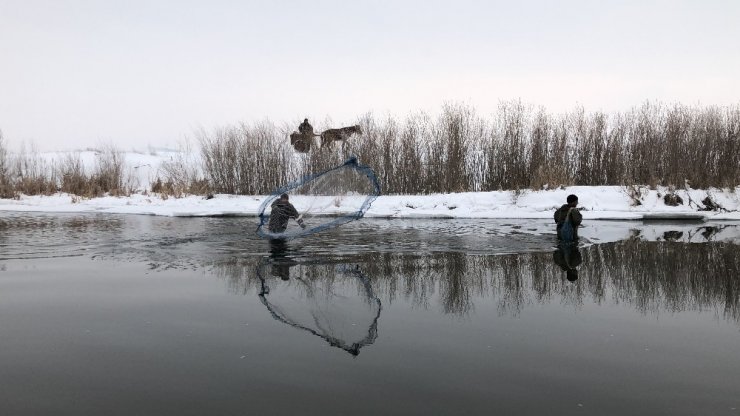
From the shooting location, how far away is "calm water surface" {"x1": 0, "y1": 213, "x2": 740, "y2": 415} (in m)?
3.62

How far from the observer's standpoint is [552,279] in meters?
7.73

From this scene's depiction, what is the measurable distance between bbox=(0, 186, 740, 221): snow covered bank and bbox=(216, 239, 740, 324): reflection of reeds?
7763 millimetres

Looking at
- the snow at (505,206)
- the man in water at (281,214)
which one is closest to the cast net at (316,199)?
the man in water at (281,214)

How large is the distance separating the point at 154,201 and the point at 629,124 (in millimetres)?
24130

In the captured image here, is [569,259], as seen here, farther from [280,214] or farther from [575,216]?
[280,214]

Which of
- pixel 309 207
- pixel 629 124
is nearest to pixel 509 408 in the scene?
pixel 309 207

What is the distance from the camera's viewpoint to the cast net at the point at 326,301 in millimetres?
5203

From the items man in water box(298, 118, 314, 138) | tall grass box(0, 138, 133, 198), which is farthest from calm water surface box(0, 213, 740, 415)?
tall grass box(0, 138, 133, 198)

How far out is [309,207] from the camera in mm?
14102

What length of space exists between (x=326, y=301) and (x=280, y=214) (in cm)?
631

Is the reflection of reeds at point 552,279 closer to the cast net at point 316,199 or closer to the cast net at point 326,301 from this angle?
the cast net at point 326,301

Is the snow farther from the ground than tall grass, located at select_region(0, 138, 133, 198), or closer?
closer

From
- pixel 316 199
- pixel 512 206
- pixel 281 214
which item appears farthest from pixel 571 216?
pixel 512 206

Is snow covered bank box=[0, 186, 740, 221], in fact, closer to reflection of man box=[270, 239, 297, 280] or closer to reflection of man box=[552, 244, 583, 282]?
reflection of man box=[270, 239, 297, 280]
